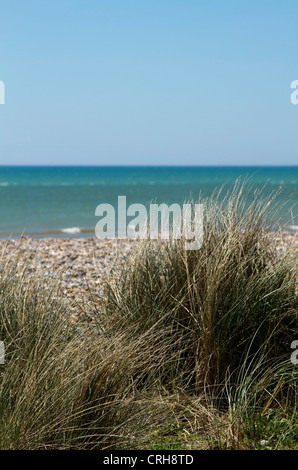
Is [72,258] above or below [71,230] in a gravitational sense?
above

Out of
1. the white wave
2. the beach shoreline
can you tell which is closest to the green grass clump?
the beach shoreline

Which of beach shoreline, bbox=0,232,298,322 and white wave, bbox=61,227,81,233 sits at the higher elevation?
beach shoreline, bbox=0,232,298,322

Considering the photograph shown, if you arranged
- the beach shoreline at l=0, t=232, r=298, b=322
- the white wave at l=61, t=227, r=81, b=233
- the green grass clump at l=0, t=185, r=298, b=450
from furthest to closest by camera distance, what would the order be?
the white wave at l=61, t=227, r=81, b=233 < the beach shoreline at l=0, t=232, r=298, b=322 < the green grass clump at l=0, t=185, r=298, b=450

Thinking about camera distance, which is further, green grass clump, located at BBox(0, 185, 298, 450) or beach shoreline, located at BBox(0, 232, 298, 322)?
beach shoreline, located at BBox(0, 232, 298, 322)

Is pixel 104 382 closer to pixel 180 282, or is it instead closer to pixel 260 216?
pixel 180 282

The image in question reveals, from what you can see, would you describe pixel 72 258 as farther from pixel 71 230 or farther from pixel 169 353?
pixel 71 230

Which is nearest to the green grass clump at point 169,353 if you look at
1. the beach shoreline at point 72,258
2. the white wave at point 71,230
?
the beach shoreline at point 72,258

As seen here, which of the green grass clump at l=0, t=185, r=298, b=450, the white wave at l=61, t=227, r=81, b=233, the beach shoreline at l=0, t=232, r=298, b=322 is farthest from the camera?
the white wave at l=61, t=227, r=81, b=233

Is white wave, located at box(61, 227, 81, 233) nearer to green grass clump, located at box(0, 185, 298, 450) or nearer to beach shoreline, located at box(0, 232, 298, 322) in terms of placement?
beach shoreline, located at box(0, 232, 298, 322)

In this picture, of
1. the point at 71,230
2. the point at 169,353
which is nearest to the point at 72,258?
the point at 169,353

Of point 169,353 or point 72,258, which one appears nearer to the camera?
point 169,353

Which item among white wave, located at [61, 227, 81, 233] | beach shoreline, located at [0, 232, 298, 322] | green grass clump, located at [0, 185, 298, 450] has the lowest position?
white wave, located at [61, 227, 81, 233]
